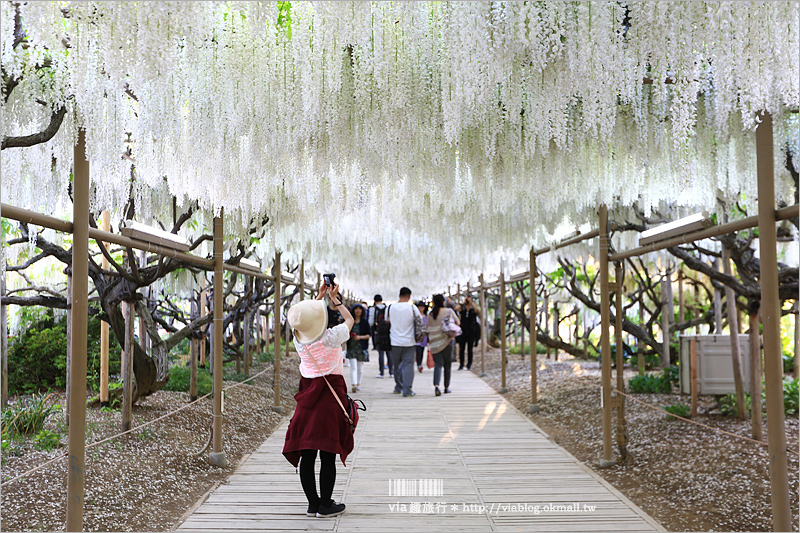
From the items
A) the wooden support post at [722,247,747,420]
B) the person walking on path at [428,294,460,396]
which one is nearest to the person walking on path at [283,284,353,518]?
the wooden support post at [722,247,747,420]

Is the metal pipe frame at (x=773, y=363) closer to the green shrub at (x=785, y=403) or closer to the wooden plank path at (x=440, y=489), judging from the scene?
the wooden plank path at (x=440, y=489)

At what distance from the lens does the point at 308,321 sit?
3.18 metres

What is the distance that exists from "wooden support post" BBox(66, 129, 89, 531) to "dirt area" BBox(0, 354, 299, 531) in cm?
73

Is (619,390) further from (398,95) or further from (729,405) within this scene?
(398,95)

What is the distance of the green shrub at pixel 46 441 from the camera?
397 cm

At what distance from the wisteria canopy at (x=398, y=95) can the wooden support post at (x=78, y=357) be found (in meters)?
0.52

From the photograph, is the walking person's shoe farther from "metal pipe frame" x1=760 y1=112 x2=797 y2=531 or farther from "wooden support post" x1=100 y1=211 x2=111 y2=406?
"wooden support post" x1=100 y1=211 x2=111 y2=406

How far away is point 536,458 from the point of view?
448 centimetres

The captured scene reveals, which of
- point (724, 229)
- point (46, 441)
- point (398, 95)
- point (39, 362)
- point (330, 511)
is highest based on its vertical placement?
point (398, 95)

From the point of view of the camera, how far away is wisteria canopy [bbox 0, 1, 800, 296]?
89.8 inches

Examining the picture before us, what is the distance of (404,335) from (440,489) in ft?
13.1

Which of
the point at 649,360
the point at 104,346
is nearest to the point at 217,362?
the point at 104,346

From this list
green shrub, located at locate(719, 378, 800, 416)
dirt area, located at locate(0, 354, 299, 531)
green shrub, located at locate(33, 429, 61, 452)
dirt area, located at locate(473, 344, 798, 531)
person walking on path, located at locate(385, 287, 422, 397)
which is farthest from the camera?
person walking on path, located at locate(385, 287, 422, 397)

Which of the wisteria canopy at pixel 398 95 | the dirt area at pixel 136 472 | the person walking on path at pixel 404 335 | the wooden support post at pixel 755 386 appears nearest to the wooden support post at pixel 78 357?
the wisteria canopy at pixel 398 95
